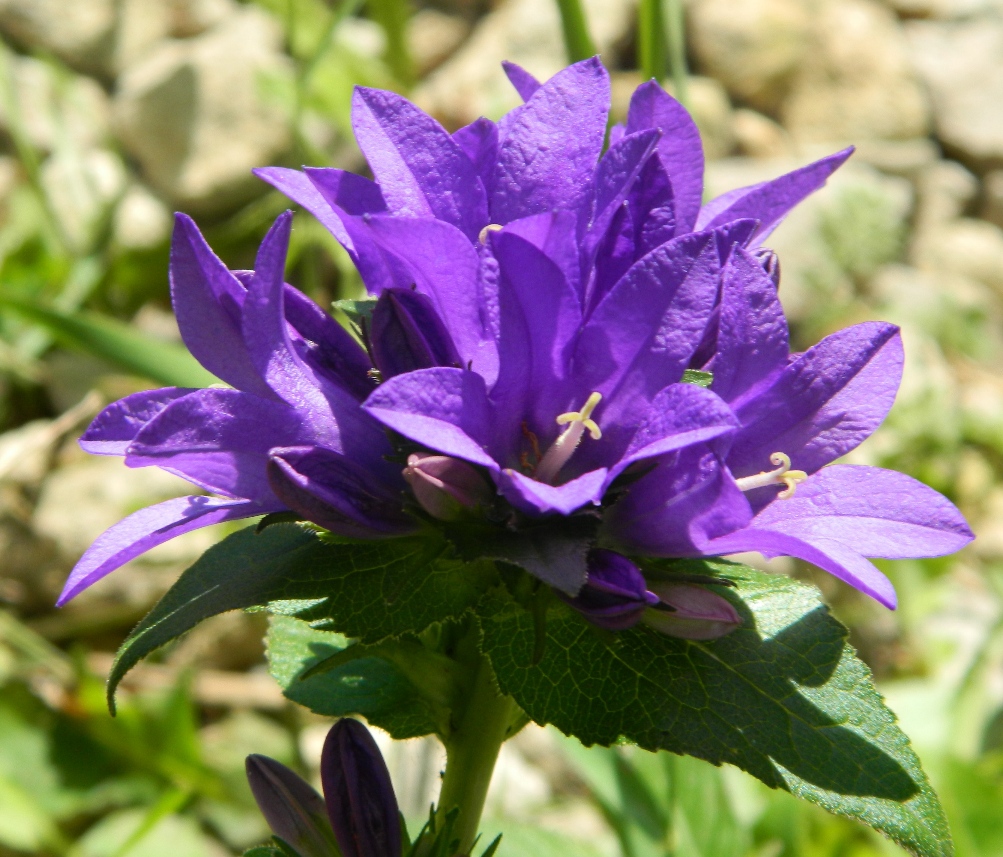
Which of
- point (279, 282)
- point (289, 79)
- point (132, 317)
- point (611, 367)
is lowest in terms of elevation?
point (132, 317)

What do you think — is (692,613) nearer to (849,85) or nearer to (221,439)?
(221,439)

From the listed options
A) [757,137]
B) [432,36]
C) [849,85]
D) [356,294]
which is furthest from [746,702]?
[849,85]

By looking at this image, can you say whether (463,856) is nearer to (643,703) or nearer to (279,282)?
(643,703)

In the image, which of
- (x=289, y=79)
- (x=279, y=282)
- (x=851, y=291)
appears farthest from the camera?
(x=851, y=291)

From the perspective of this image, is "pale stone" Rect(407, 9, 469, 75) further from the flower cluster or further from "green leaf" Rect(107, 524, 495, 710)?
"green leaf" Rect(107, 524, 495, 710)

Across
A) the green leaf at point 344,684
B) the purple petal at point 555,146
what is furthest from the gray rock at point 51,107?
the purple petal at point 555,146

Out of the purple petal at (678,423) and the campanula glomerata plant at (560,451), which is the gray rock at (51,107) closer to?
the campanula glomerata plant at (560,451)

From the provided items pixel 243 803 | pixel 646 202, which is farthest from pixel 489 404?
pixel 243 803
